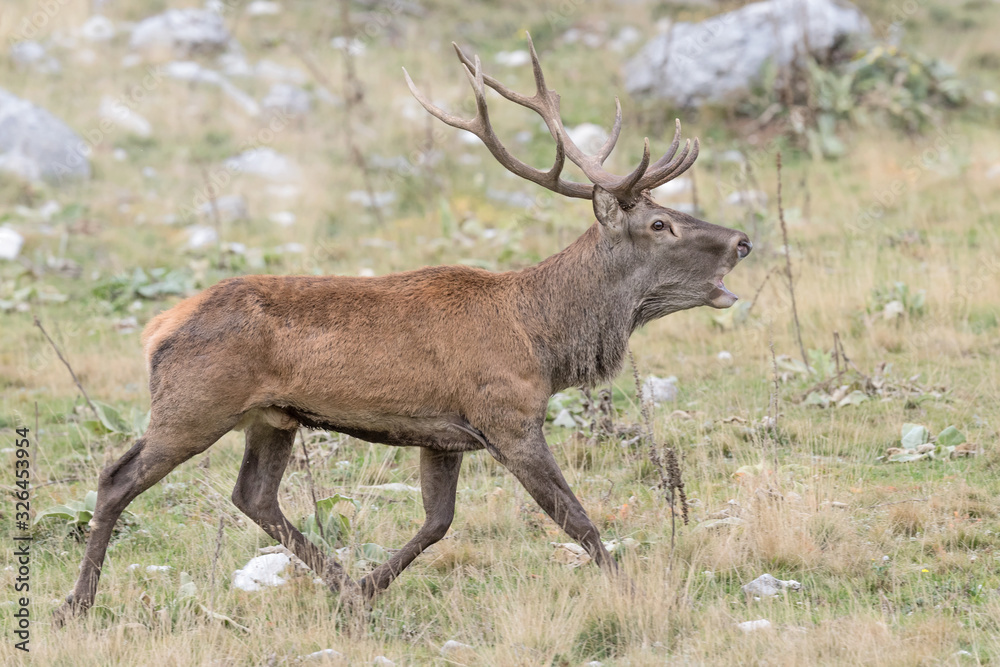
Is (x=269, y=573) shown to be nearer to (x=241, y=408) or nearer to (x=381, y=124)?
(x=241, y=408)

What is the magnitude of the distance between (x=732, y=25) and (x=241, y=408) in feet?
40.8

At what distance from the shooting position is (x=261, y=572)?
539cm

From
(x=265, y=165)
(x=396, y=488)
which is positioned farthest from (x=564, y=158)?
(x=265, y=165)

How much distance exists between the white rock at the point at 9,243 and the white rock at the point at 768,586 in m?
9.05

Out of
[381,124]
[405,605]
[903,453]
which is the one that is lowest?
[405,605]

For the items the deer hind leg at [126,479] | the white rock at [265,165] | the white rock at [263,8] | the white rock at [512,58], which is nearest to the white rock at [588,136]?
the white rock at [512,58]

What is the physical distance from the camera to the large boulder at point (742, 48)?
1494 cm

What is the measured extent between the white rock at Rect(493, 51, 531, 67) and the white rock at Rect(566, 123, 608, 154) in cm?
284

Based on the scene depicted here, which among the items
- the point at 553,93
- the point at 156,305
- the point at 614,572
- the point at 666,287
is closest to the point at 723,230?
the point at 666,287

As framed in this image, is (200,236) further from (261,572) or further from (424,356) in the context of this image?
(424,356)

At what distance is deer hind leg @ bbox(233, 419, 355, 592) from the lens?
17.6ft

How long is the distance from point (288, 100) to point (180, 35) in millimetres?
2791

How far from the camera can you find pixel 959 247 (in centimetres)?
1025

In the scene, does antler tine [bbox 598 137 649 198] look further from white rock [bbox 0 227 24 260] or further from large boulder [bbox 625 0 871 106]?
large boulder [bbox 625 0 871 106]
